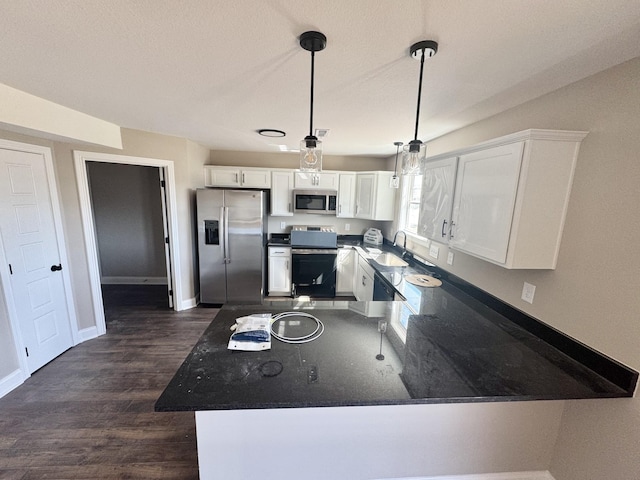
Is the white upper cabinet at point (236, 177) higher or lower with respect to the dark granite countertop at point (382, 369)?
higher

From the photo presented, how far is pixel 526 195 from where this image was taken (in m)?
1.37

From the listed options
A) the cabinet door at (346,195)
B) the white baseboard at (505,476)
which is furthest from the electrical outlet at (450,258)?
the cabinet door at (346,195)

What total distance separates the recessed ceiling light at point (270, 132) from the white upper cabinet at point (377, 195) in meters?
1.64

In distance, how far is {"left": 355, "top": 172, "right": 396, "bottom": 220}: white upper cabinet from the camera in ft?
12.9

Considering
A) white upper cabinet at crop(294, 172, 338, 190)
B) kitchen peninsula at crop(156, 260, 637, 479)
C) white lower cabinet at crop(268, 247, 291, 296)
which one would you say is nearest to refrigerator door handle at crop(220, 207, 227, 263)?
white lower cabinet at crop(268, 247, 291, 296)

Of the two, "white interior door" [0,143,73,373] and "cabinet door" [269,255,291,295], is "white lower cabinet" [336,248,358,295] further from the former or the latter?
"white interior door" [0,143,73,373]

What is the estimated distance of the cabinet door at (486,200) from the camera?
1418 mm

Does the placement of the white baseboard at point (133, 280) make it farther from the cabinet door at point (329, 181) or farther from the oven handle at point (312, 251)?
the cabinet door at point (329, 181)

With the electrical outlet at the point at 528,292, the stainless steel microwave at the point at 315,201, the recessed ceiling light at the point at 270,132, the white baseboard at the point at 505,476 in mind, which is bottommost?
the white baseboard at the point at 505,476

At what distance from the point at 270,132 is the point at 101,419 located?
2.86m

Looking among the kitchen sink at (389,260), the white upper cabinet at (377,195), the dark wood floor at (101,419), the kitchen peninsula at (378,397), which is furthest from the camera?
the white upper cabinet at (377,195)

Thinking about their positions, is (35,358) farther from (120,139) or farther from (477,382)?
(477,382)

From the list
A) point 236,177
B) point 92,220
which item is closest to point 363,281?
point 236,177

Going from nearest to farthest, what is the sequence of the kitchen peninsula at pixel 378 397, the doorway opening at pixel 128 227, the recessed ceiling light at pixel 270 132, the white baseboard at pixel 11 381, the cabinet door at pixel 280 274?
1. the kitchen peninsula at pixel 378 397
2. the white baseboard at pixel 11 381
3. the recessed ceiling light at pixel 270 132
4. the cabinet door at pixel 280 274
5. the doorway opening at pixel 128 227
